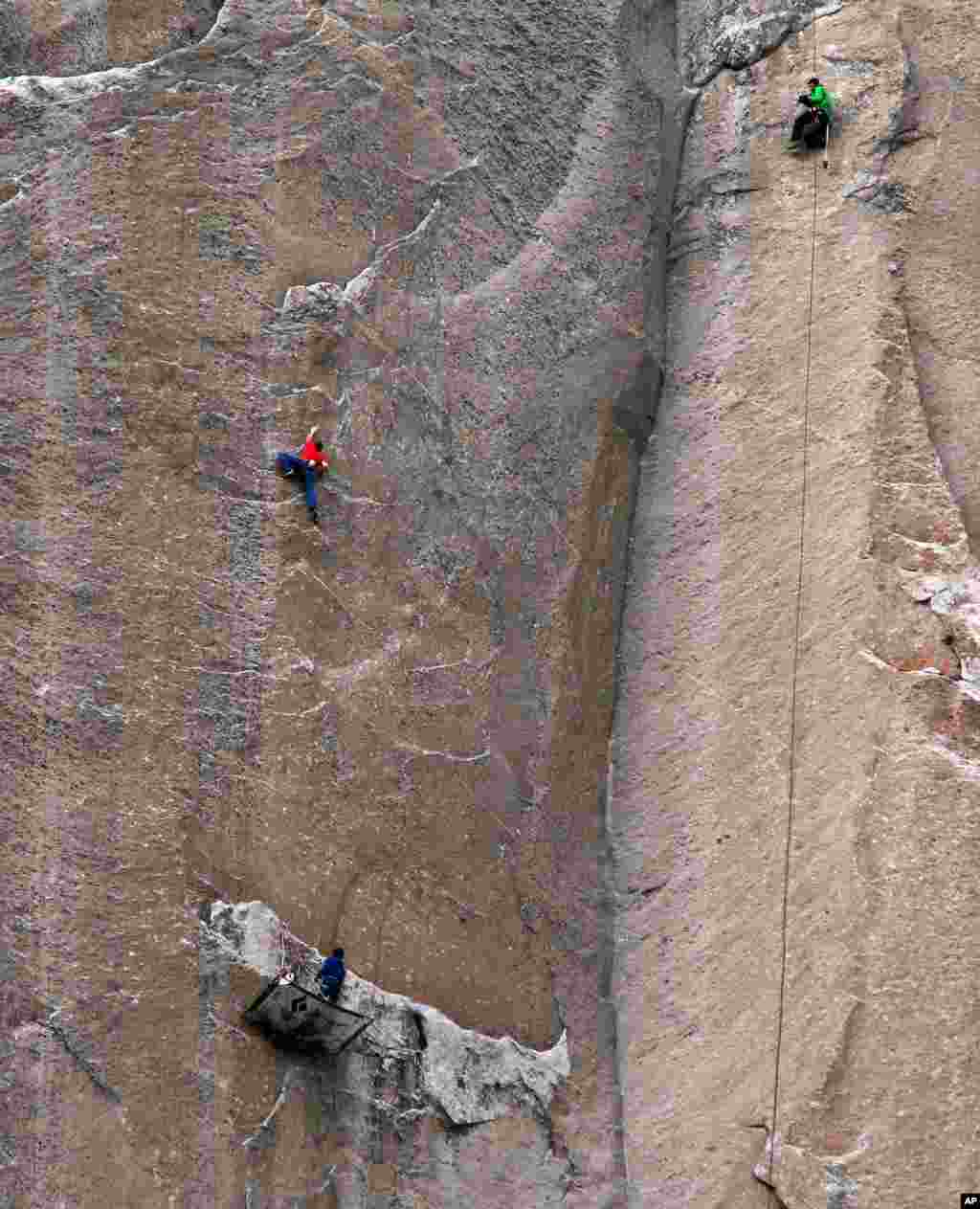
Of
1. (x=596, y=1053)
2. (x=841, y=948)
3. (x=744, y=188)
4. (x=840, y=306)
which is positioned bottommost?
(x=596, y=1053)

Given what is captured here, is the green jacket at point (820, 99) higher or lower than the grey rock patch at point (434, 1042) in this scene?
higher

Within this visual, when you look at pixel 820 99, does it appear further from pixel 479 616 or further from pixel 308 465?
pixel 308 465

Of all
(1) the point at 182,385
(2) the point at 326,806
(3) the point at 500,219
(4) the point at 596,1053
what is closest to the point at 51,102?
(1) the point at 182,385

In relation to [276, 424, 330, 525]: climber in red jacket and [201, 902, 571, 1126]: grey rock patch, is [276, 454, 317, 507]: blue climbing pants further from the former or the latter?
[201, 902, 571, 1126]: grey rock patch

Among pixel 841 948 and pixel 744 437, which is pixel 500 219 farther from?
pixel 841 948

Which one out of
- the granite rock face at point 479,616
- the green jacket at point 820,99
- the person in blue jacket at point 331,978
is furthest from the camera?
the green jacket at point 820,99

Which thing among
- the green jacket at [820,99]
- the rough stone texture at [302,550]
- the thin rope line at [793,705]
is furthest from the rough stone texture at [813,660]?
the rough stone texture at [302,550]

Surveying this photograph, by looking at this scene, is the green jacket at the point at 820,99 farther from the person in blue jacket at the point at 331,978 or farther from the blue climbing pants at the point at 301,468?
the person in blue jacket at the point at 331,978
